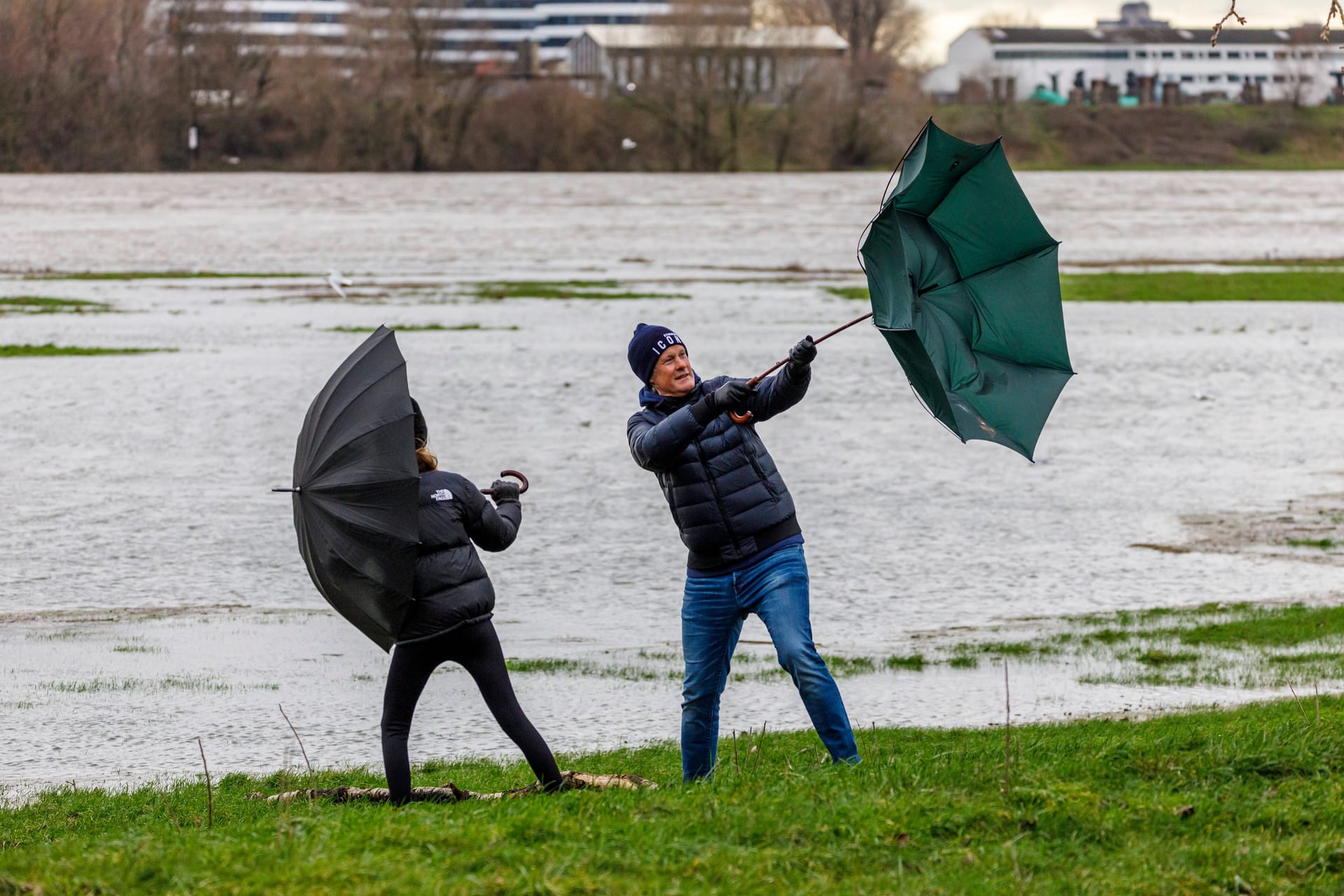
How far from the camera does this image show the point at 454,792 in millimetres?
5855

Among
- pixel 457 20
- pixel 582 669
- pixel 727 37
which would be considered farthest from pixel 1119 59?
pixel 582 669

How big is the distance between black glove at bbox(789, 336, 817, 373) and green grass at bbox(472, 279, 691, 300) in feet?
77.5

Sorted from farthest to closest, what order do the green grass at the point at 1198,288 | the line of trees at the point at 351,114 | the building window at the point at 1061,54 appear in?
the building window at the point at 1061,54
the line of trees at the point at 351,114
the green grass at the point at 1198,288

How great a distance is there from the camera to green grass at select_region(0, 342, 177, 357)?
2153 cm

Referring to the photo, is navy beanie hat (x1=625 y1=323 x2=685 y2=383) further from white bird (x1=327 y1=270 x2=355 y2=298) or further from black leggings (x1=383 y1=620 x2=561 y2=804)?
white bird (x1=327 y1=270 x2=355 y2=298)

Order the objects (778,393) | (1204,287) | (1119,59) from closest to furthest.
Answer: (778,393)
(1204,287)
(1119,59)

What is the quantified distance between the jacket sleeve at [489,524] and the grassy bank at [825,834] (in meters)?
0.94

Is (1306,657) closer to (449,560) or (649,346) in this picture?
(649,346)

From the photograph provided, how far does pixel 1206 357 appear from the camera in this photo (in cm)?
2186

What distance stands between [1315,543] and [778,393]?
7534mm

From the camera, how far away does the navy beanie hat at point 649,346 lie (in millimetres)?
5934

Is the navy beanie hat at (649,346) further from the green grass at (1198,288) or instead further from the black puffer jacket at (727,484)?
the green grass at (1198,288)

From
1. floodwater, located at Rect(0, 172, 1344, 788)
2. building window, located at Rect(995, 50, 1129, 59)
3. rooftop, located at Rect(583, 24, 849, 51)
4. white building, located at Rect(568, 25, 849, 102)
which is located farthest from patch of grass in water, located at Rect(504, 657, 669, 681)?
building window, located at Rect(995, 50, 1129, 59)

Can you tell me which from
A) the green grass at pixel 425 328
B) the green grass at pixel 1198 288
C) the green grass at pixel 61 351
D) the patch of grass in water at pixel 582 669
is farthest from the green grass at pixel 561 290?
the patch of grass in water at pixel 582 669
